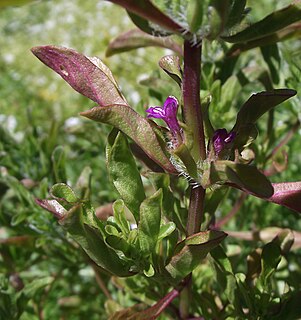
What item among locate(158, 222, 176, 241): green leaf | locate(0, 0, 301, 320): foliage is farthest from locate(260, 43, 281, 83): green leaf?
locate(158, 222, 176, 241): green leaf

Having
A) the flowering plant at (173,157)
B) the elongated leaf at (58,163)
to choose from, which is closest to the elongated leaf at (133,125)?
the flowering plant at (173,157)

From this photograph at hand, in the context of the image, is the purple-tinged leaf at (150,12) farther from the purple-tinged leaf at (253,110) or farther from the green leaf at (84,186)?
the green leaf at (84,186)

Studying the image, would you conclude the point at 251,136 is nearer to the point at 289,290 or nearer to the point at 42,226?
the point at 289,290

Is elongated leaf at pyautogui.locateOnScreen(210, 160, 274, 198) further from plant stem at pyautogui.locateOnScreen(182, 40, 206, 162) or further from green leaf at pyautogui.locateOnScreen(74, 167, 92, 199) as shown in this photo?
green leaf at pyautogui.locateOnScreen(74, 167, 92, 199)

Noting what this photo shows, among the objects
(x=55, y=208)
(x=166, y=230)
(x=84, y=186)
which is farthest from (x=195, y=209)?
(x=84, y=186)

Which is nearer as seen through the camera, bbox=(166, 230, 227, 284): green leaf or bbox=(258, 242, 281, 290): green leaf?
bbox=(166, 230, 227, 284): green leaf
